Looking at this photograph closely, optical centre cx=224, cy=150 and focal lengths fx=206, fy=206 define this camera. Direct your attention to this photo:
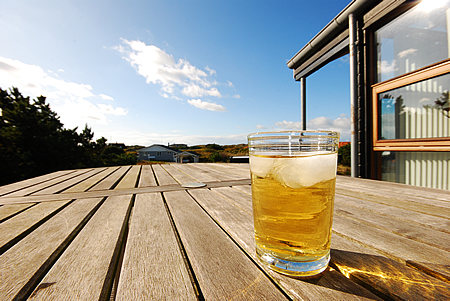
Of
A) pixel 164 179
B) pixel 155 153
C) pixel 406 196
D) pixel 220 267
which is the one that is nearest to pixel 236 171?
pixel 164 179

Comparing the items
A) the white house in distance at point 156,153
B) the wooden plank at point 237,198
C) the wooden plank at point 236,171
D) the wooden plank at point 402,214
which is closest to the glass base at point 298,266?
the wooden plank at point 237,198

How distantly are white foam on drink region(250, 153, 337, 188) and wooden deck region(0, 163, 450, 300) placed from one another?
223 mm

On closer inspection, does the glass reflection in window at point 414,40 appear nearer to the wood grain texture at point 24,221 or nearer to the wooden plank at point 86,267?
the wooden plank at point 86,267

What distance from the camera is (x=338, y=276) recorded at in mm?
476

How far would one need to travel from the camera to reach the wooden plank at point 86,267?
1.48ft

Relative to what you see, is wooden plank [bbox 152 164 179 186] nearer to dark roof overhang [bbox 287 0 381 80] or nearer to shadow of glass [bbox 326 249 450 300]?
shadow of glass [bbox 326 249 450 300]

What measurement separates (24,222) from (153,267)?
0.83 m

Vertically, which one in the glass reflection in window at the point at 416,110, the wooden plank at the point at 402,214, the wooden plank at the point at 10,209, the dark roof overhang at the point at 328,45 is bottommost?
the wooden plank at the point at 402,214

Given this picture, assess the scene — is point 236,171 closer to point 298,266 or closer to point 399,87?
point 298,266

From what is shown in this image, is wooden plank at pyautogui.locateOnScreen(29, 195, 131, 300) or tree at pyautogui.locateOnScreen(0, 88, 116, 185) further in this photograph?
tree at pyautogui.locateOnScreen(0, 88, 116, 185)

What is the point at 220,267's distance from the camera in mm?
521

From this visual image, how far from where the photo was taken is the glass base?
45 centimetres

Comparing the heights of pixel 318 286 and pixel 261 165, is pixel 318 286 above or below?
below

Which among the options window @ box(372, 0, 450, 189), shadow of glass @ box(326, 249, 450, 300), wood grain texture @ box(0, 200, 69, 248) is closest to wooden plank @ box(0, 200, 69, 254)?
wood grain texture @ box(0, 200, 69, 248)
